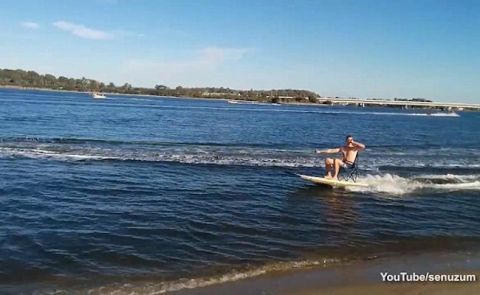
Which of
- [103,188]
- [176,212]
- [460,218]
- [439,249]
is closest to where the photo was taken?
[439,249]

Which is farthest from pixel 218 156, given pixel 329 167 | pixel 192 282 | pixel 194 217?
pixel 192 282

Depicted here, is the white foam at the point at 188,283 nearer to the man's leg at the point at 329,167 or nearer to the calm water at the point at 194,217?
the calm water at the point at 194,217

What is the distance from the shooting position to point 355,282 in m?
9.91

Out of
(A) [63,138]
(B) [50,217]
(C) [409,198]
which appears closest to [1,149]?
(A) [63,138]

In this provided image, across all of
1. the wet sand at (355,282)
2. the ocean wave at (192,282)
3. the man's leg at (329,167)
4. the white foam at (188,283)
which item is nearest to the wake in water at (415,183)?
the man's leg at (329,167)

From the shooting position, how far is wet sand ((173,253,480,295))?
9336 millimetres

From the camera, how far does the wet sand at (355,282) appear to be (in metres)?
9.34

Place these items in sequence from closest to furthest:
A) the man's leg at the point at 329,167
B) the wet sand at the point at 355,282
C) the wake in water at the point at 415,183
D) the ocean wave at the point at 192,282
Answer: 1. the ocean wave at the point at 192,282
2. the wet sand at the point at 355,282
3. the wake in water at the point at 415,183
4. the man's leg at the point at 329,167

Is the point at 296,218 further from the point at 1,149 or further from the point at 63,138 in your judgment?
the point at 63,138

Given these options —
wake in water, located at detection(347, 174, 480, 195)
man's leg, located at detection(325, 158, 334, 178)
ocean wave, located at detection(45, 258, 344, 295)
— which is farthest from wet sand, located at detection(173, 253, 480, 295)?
man's leg, located at detection(325, 158, 334, 178)

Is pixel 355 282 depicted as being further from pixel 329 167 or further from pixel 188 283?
pixel 329 167

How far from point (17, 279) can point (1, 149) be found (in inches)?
859

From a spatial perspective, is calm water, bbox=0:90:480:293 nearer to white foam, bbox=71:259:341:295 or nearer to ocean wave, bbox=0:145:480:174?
white foam, bbox=71:259:341:295

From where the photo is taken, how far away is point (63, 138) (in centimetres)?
3709
